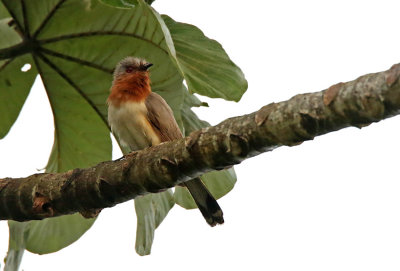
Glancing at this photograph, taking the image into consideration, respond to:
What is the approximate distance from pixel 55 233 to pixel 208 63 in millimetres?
1635

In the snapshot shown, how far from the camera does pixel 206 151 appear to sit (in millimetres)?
2973

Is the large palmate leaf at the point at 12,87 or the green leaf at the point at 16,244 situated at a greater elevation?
the large palmate leaf at the point at 12,87

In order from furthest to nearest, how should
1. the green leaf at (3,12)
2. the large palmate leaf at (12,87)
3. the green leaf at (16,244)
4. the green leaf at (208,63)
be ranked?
the large palmate leaf at (12,87) < the green leaf at (3,12) < the green leaf at (16,244) < the green leaf at (208,63)

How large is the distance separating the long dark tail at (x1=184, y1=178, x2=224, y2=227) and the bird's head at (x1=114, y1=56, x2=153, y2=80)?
0.83m

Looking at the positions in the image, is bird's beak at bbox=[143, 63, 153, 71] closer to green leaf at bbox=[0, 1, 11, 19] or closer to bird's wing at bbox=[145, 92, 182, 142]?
bird's wing at bbox=[145, 92, 182, 142]

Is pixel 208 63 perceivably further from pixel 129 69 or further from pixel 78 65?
pixel 78 65

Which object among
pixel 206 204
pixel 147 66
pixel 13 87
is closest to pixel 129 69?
pixel 147 66

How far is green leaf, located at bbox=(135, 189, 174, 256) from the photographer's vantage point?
4.39m

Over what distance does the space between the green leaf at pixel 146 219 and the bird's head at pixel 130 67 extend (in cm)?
77

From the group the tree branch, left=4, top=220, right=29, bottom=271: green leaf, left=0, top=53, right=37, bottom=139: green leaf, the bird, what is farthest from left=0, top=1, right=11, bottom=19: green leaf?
left=4, top=220, right=29, bottom=271: green leaf

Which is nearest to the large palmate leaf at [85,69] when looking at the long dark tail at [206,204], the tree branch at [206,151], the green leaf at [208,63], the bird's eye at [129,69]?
the green leaf at [208,63]

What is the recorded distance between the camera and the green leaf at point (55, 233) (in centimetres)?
476

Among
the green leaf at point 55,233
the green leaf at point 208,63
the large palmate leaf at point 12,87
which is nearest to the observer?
the green leaf at point 208,63

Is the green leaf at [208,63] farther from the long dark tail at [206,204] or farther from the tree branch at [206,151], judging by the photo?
the tree branch at [206,151]
